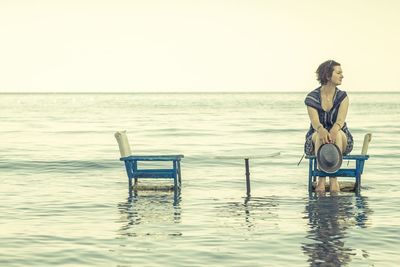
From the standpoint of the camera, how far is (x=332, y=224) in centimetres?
1296

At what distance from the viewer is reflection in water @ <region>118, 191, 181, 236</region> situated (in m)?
13.0

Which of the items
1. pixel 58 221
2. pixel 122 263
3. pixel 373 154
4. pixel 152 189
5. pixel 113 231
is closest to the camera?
pixel 122 263

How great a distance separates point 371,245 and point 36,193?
26.3ft

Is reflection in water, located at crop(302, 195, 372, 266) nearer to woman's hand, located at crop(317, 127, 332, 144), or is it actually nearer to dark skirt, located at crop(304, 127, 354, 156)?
dark skirt, located at crop(304, 127, 354, 156)

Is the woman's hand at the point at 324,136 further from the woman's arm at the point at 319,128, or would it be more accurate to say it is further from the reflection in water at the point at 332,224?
the reflection in water at the point at 332,224

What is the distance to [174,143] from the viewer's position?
3916 cm

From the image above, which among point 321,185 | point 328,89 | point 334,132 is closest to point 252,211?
point 334,132

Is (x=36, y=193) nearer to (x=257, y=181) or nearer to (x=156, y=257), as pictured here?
(x=257, y=181)

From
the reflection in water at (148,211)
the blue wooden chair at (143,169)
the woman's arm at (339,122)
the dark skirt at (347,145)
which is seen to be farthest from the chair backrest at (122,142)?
the woman's arm at (339,122)

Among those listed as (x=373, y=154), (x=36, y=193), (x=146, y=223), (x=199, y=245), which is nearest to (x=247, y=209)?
(x=146, y=223)

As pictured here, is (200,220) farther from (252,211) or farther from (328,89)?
(328,89)

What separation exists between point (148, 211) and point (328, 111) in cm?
339

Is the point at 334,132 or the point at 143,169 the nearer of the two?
the point at 334,132

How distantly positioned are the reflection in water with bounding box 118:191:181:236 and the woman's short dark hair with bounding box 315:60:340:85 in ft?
10.4
